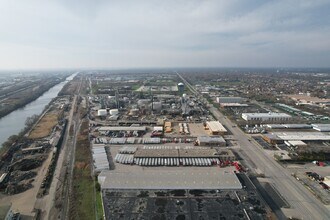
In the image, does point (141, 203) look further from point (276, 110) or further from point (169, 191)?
point (276, 110)

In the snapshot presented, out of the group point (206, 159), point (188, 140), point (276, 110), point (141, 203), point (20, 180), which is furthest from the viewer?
point (276, 110)

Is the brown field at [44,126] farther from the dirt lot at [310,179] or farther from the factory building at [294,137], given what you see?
the dirt lot at [310,179]

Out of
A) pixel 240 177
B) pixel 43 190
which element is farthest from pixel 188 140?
pixel 43 190

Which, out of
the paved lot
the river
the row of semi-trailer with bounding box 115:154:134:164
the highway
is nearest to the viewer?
the paved lot

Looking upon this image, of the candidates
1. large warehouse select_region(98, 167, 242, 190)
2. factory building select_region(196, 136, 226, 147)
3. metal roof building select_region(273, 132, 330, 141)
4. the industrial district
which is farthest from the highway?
metal roof building select_region(273, 132, 330, 141)

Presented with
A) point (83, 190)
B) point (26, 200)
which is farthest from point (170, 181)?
point (26, 200)

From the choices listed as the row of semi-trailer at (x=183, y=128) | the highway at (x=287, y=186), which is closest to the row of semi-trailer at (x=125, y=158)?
the row of semi-trailer at (x=183, y=128)

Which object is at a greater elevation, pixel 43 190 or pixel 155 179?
pixel 155 179

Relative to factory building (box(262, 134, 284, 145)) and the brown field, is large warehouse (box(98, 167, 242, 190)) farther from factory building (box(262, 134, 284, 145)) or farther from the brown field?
the brown field
